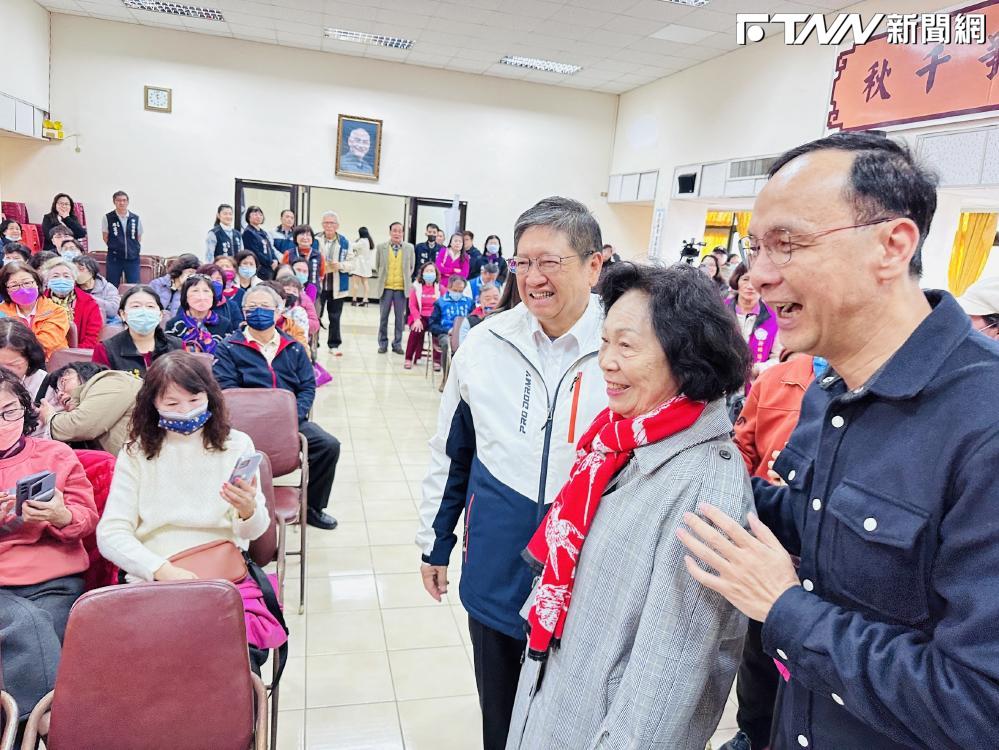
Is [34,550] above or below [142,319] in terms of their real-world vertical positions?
below

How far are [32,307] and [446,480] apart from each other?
3570 mm

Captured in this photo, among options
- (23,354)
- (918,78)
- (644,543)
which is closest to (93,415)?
(23,354)

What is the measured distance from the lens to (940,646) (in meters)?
0.73

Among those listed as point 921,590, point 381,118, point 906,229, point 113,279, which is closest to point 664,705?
point 921,590

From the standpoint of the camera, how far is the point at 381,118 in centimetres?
1089

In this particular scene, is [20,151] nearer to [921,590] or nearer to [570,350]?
[570,350]

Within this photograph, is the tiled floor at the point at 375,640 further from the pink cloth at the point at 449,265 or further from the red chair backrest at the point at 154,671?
the pink cloth at the point at 449,265

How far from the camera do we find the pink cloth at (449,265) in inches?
365

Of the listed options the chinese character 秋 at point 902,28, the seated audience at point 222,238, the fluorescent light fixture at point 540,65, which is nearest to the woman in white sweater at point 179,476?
the chinese character 秋 at point 902,28

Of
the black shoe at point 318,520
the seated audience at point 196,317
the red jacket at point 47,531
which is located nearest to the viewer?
the red jacket at point 47,531

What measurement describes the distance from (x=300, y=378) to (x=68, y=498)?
180cm

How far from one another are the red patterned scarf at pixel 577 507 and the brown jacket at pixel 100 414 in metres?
1.94

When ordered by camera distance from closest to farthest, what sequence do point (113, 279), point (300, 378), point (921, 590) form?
1. point (921, 590)
2. point (300, 378)
3. point (113, 279)

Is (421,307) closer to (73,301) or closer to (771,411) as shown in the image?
(73,301)
